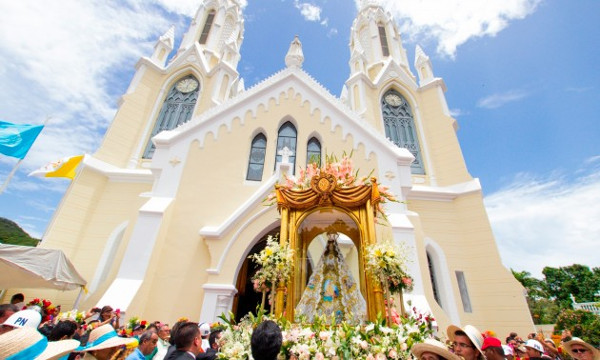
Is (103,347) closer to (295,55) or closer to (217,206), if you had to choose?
(217,206)

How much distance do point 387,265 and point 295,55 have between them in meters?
10.5

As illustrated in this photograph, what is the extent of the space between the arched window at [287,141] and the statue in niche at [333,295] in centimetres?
485

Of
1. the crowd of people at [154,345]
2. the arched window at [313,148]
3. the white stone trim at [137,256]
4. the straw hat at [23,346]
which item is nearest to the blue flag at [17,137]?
the white stone trim at [137,256]

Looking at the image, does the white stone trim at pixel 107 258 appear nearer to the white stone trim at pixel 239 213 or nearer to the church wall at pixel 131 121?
the church wall at pixel 131 121

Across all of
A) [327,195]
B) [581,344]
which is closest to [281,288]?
[327,195]

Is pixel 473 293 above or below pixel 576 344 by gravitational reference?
above

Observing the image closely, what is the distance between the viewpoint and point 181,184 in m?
9.23

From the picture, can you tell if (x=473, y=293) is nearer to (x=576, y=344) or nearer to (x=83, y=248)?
(x=576, y=344)

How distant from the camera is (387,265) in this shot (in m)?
4.78

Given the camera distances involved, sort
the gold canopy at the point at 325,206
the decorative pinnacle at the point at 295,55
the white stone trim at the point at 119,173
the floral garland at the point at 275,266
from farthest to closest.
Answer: the decorative pinnacle at the point at 295,55
the white stone trim at the point at 119,173
the gold canopy at the point at 325,206
the floral garland at the point at 275,266

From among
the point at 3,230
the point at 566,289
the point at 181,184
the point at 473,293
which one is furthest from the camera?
the point at 566,289

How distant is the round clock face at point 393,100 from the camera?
16.2 metres

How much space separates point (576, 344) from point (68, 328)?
6949 millimetres

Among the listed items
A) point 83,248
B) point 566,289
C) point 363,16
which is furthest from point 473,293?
point 566,289
